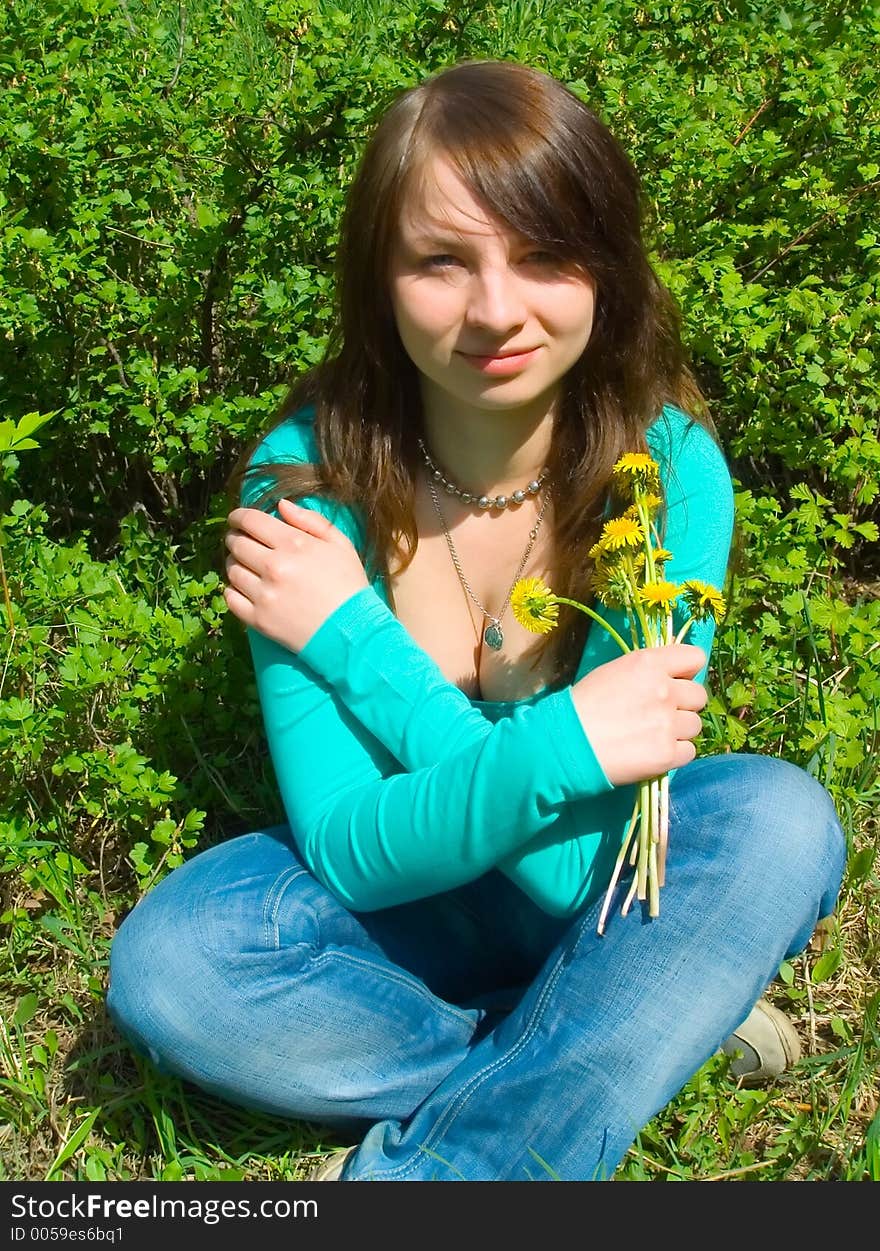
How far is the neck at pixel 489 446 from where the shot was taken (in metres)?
2.10

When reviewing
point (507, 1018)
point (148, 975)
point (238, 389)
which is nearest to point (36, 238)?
point (238, 389)

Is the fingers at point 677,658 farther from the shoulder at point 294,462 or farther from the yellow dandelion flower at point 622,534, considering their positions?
the shoulder at point 294,462

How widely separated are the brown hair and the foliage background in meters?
0.42

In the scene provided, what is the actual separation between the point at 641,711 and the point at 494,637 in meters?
0.51

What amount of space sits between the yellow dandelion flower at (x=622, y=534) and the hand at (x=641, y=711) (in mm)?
148

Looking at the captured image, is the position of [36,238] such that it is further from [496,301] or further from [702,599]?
[702,599]

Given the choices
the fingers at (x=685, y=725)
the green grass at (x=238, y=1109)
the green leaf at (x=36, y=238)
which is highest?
the green leaf at (x=36, y=238)

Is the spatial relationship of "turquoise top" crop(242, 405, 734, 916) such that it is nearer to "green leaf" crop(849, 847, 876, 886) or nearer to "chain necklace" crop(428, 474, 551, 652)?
"chain necklace" crop(428, 474, 551, 652)

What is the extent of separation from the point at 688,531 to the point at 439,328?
0.47 m

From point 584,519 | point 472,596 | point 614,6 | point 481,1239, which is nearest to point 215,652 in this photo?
point 472,596

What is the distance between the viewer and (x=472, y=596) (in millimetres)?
2215

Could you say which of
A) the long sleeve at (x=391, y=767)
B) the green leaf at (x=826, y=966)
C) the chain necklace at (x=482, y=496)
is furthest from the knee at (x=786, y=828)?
the chain necklace at (x=482, y=496)

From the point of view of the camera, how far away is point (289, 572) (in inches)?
76.6

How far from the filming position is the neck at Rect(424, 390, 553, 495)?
6.89ft
